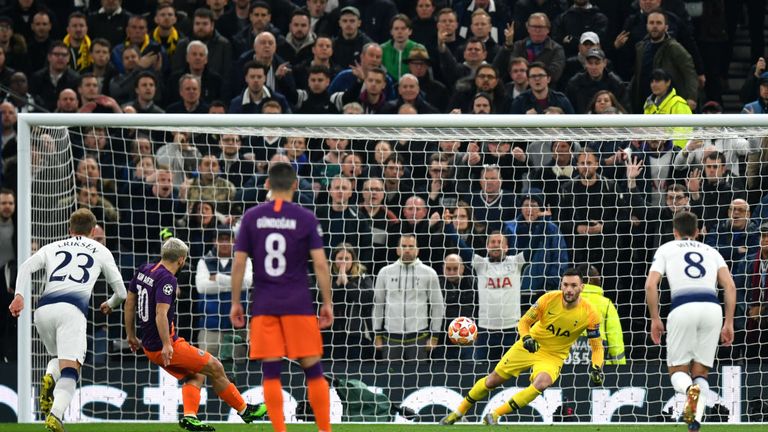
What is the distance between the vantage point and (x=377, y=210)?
13578mm

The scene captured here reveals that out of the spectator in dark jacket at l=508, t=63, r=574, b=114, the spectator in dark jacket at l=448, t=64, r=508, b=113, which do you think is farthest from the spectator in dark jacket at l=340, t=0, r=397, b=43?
the spectator in dark jacket at l=508, t=63, r=574, b=114

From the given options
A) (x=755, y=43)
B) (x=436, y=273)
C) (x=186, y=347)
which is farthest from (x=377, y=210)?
(x=755, y=43)

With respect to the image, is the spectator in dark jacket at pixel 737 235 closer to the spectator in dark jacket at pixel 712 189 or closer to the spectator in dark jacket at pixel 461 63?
the spectator in dark jacket at pixel 712 189

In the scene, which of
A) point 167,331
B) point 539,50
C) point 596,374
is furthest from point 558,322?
point 539,50

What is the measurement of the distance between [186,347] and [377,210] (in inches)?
135

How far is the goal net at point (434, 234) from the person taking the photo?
41.6ft

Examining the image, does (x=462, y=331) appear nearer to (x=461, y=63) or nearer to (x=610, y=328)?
(x=610, y=328)

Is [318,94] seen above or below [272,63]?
below

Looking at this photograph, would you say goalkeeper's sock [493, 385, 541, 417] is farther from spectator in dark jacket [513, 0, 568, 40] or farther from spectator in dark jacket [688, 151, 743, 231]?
spectator in dark jacket [513, 0, 568, 40]

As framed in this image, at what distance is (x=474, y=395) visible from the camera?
1199 centimetres

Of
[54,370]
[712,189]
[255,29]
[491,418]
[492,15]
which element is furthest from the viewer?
[492,15]

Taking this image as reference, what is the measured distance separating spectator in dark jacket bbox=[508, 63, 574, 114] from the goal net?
49 centimetres

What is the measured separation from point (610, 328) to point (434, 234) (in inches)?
83.0

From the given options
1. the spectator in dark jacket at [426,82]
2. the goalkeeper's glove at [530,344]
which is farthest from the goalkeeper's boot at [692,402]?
the spectator in dark jacket at [426,82]
